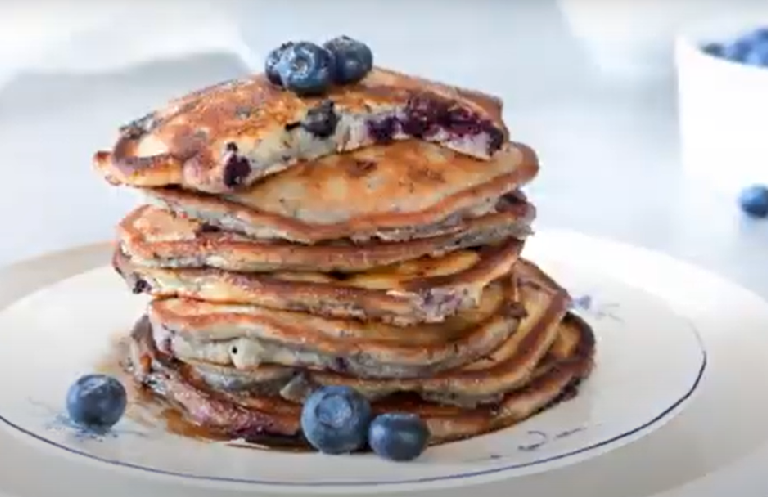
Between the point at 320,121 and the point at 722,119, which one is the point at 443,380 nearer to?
the point at 320,121

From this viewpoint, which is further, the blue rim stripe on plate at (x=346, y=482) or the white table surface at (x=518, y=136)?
the white table surface at (x=518, y=136)

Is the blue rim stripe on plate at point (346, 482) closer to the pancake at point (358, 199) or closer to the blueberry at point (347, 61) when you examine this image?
the pancake at point (358, 199)

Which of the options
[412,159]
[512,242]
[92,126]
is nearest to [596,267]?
[512,242]

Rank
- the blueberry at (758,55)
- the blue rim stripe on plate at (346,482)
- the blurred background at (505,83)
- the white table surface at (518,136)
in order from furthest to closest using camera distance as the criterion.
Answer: the blueberry at (758,55) < the blurred background at (505,83) < the white table surface at (518,136) < the blue rim stripe on plate at (346,482)

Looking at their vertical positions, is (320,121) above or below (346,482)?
above

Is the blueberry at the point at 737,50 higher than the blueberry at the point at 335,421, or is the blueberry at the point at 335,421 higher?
the blueberry at the point at 335,421

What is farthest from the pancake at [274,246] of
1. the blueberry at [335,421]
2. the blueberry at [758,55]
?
the blueberry at [758,55]

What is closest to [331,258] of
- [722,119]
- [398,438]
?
[398,438]

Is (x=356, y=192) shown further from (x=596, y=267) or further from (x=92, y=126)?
(x=92, y=126)

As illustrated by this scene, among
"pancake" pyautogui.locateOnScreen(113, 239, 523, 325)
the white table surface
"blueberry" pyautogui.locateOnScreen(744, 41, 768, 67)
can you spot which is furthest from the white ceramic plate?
"blueberry" pyautogui.locateOnScreen(744, 41, 768, 67)
